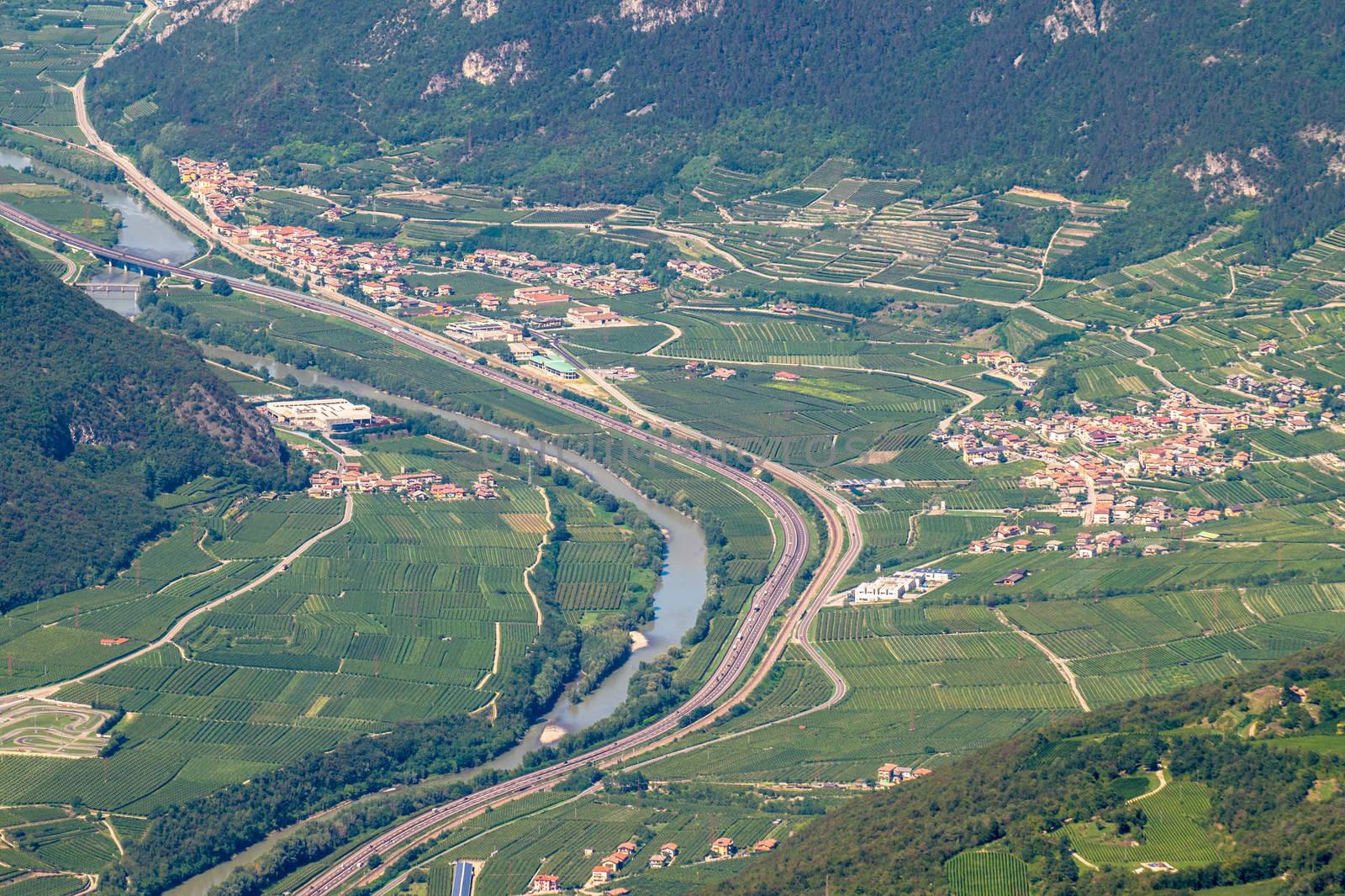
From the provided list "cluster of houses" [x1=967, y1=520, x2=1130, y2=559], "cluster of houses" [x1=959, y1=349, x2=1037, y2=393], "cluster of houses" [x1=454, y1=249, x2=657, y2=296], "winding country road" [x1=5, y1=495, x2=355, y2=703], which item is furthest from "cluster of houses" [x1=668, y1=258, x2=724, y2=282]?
"winding country road" [x1=5, y1=495, x2=355, y2=703]

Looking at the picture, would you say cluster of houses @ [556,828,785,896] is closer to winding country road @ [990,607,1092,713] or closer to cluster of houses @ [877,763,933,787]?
cluster of houses @ [877,763,933,787]

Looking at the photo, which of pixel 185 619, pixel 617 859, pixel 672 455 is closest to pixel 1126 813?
pixel 617 859

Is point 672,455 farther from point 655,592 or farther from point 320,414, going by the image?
point 655,592

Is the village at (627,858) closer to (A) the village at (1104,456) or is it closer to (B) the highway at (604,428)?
(B) the highway at (604,428)

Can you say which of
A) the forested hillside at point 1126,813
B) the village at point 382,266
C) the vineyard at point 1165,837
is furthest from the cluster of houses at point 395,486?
the vineyard at point 1165,837

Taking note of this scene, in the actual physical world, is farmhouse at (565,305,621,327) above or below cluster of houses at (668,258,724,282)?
below

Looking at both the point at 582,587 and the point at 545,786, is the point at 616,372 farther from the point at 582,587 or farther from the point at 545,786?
the point at 545,786
